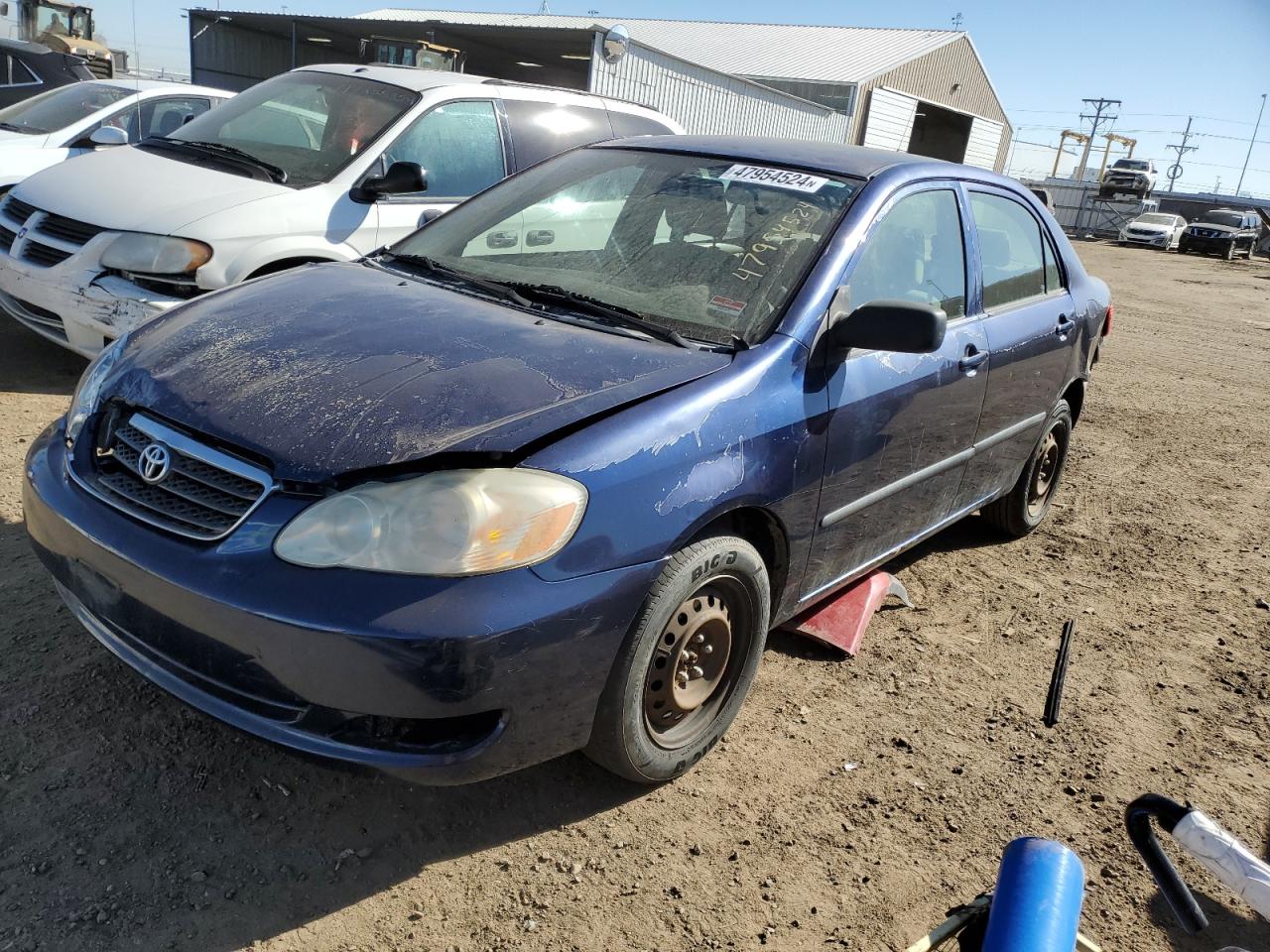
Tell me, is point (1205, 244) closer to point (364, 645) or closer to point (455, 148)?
point (455, 148)

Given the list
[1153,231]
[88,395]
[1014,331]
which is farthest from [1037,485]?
[1153,231]

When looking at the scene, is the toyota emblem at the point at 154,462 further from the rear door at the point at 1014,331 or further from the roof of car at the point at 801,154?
the rear door at the point at 1014,331

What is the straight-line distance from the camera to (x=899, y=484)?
3.26 meters

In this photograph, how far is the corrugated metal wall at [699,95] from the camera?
19109 millimetres

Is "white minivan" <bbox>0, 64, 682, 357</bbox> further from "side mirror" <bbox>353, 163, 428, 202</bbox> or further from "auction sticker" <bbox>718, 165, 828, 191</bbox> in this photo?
"auction sticker" <bbox>718, 165, 828, 191</bbox>

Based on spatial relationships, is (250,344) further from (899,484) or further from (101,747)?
(899,484)

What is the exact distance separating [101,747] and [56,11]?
2702 cm

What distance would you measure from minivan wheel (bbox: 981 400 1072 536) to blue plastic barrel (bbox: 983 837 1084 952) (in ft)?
9.96

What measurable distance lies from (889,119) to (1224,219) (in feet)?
47.2

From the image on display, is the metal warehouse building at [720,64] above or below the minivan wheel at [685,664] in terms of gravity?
above

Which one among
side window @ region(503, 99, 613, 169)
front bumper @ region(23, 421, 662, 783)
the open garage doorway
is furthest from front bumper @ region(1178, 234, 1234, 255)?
front bumper @ region(23, 421, 662, 783)

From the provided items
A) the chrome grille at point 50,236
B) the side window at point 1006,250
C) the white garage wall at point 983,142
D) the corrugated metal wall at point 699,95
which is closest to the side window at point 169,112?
the chrome grille at point 50,236

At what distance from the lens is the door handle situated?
3.40m

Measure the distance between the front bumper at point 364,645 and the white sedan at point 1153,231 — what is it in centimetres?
4031
